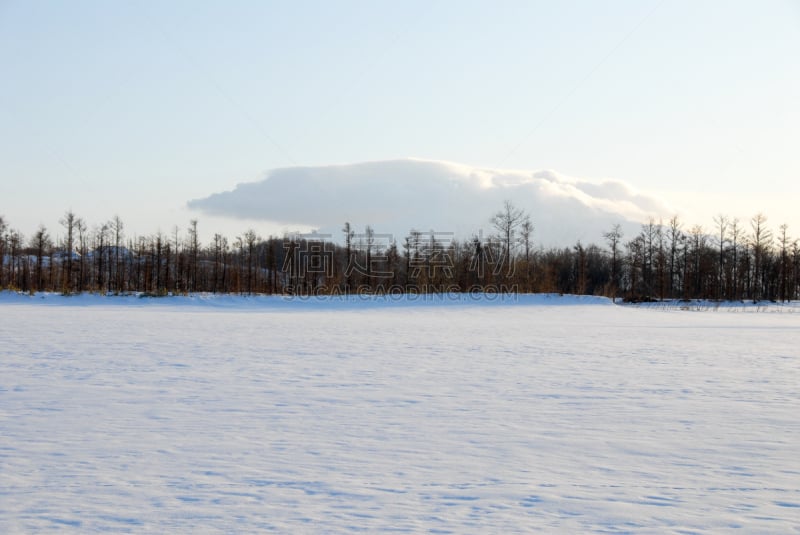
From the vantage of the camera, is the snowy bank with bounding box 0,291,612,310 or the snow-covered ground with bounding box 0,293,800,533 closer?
the snow-covered ground with bounding box 0,293,800,533

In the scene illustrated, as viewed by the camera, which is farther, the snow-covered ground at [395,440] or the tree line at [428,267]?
the tree line at [428,267]

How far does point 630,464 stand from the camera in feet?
18.9

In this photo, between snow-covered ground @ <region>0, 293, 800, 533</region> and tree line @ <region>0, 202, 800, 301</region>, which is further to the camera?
tree line @ <region>0, 202, 800, 301</region>

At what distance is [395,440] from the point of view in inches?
257

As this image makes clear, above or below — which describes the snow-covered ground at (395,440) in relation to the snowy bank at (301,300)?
below

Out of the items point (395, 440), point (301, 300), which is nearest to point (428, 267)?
point (301, 300)

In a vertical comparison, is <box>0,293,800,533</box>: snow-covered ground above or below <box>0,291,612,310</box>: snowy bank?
below

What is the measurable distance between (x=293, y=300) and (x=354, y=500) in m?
32.8

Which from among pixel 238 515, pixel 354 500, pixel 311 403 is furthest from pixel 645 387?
Answer: pixel 238 515

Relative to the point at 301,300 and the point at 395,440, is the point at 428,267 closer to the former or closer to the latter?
the point at 301,300

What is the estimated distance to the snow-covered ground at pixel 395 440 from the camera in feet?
14.9

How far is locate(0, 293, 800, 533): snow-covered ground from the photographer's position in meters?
4.54

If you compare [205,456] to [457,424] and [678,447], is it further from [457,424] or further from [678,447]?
[678,447]

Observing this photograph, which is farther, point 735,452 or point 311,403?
point 311,403
